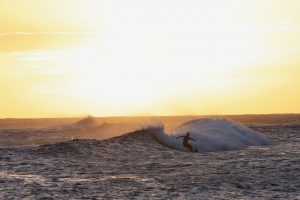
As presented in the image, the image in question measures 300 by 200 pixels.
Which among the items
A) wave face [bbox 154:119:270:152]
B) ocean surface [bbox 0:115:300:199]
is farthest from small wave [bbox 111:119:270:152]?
ocean surface [bbox 0:115:300:199]

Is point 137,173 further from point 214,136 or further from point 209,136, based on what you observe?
point 214,136

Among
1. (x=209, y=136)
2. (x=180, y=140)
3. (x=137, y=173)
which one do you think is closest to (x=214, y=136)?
(x=209, y=136)

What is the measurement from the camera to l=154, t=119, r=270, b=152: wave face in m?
40.4

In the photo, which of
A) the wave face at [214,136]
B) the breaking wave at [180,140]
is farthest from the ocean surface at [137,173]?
the wave face at [214,136]

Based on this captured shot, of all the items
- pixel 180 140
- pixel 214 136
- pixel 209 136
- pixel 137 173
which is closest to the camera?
pixel 137 173

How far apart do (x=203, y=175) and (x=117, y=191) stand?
5042 millimetres

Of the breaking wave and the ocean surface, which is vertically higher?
the breaking wave

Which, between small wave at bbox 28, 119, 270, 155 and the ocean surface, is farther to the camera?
small wave at bbox 28, 119, 270, 155

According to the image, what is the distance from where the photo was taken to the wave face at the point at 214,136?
40438mm

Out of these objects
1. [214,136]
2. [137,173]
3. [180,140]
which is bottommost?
[137,173]

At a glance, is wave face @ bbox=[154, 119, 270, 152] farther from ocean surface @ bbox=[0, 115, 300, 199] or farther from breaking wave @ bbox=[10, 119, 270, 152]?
ocean surface @ bbox=[0, 115, 300, 199]

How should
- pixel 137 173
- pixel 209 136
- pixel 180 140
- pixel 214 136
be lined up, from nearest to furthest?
pixel 137 173
pixel 180 140
pixel 209 136
pixel 214 136

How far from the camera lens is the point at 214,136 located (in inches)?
1720

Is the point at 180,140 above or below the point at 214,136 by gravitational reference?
below
